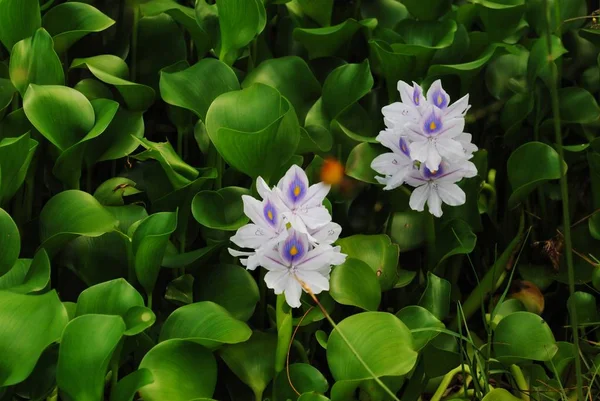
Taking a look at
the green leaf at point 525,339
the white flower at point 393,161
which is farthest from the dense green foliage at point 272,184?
the white flower at point 393,161

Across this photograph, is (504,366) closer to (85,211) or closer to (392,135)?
(392,135)

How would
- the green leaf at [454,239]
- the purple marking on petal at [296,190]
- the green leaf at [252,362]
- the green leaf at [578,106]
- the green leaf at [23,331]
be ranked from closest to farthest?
1. the green leaf at [23,331]
2. the purple marking on petal at [296,190]
3. the green leaf at [252,362]
4. the green leaf at [454,239]
5. the green leaf at [578,106]

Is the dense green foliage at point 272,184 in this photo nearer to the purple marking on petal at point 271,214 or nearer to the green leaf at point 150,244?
the green leaf at point 150,244

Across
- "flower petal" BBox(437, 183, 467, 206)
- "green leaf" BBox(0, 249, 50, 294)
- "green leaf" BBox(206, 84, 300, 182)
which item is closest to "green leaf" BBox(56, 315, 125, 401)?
"green leaf" BBox(0, 249, 50, 294)

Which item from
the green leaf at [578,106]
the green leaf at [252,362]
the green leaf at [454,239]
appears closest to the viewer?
the green leaf at [252,362]

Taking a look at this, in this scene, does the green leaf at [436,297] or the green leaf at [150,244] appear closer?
the green leaf at [150,244]

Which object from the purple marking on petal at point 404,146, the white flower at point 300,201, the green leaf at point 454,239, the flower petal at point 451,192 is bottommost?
the green leaf at point 454,239

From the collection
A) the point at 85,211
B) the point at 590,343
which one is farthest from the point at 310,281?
the point at 590,343

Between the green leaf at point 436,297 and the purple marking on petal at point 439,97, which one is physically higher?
the purple marking on petal at point 439,97
